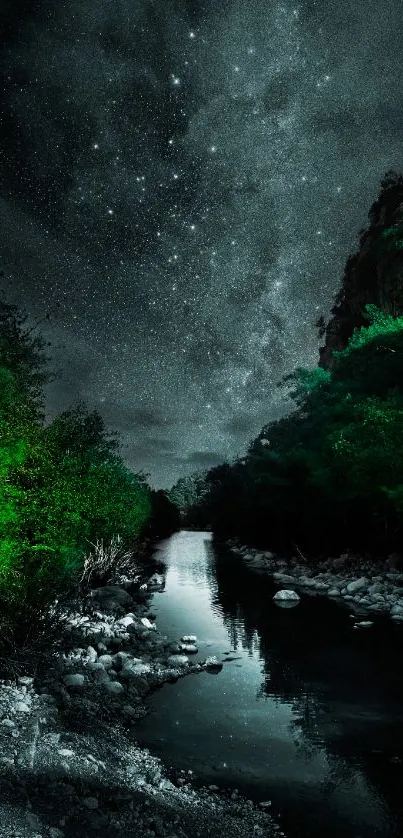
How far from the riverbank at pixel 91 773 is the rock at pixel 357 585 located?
1433 cm

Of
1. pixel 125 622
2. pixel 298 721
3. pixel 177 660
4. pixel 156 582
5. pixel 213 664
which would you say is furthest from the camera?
pixel 156 582

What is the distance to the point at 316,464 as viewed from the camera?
106 ft

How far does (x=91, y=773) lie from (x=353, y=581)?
20673 mm

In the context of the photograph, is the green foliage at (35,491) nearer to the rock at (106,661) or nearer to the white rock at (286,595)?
the rock at (106,661)

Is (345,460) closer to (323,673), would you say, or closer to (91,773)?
(323,673)

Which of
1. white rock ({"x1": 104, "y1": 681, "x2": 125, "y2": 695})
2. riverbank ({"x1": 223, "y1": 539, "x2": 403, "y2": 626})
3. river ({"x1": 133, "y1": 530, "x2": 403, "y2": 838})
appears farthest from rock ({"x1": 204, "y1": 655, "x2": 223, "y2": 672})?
riverbank ({"x1": 223, "y1": 539, "x2": 403, "y2": 626})

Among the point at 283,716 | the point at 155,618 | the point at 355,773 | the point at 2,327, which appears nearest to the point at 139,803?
the point at 355,773

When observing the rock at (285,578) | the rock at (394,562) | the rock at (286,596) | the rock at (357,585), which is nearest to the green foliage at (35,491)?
the rock at (286,596)

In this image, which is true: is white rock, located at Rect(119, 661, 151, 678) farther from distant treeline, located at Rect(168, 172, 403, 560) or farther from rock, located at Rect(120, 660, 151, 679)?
distant treeline, located at Rect(168, 172, 403, 560)

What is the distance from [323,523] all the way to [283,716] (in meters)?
25.3

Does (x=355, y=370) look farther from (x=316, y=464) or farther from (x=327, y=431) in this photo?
(x=316, y=464)

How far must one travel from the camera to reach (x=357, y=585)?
78.0 ft

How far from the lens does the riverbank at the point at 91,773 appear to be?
557 cm

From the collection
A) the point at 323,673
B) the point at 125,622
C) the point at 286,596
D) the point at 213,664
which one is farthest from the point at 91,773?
the point at 286,596
